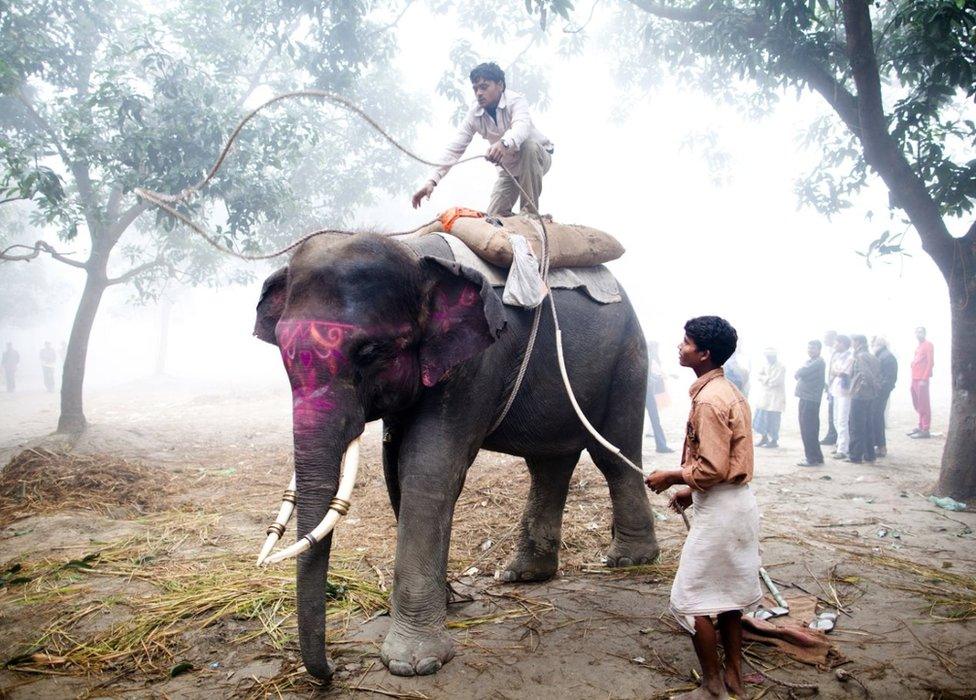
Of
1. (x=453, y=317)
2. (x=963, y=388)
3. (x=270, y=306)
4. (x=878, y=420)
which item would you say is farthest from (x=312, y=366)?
(x=878, y=420)

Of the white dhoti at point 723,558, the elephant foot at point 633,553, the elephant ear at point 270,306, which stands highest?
the elephant ear at point 270,306

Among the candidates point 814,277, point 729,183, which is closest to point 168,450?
point 729,183

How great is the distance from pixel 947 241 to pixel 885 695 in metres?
6.25

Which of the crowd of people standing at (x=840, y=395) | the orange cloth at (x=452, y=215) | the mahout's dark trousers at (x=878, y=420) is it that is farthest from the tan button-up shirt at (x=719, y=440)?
the mahout's dark trousers at (x=878, y=420)

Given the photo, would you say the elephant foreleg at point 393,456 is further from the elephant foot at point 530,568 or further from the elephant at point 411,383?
the elephant foot at point 530,568

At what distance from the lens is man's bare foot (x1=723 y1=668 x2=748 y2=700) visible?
3.00 metres

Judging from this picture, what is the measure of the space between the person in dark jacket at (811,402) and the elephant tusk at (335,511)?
913cm

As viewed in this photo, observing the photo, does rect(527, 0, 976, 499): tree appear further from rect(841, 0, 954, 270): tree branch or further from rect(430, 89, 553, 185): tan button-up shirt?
rect(430, 89, 553, 185): tan button-up shirt

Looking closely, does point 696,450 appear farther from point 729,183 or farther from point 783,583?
point 729,183

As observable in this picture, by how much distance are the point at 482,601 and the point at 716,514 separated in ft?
6.78

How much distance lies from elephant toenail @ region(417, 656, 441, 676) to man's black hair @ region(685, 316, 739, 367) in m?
2.03

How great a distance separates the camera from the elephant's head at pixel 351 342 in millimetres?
2928

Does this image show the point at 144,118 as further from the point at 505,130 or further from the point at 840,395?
the point at 840,395

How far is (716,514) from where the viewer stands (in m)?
2.94
